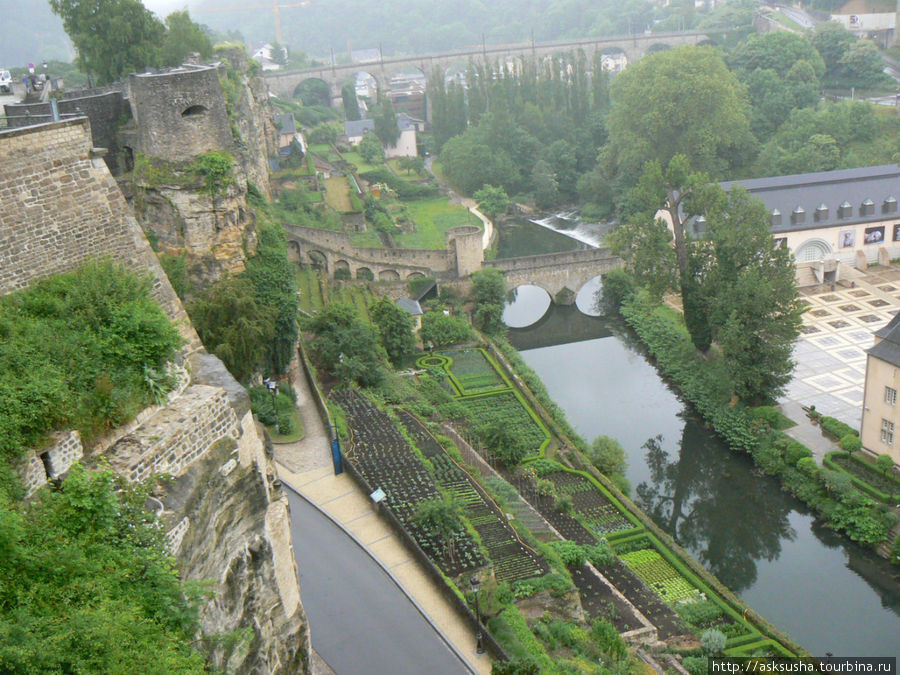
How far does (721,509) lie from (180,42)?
26.2 metres

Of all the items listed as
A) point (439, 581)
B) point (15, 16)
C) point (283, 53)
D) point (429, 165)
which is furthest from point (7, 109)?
point (15, 16)

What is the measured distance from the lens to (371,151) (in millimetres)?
68375

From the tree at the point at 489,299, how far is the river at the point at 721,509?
171cm

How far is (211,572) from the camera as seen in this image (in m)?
8.74

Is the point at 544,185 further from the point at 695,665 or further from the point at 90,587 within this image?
the point at 90,587

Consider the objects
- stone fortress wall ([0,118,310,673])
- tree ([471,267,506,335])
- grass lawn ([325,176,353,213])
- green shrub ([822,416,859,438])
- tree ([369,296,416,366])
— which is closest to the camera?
stone fortress wall ([0,118,310,673])

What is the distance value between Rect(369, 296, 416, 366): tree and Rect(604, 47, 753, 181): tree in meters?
22.6

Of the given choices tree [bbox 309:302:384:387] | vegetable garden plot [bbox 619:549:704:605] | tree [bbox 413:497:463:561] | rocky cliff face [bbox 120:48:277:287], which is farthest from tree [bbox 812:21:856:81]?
tree [bbox 413:497:463:561]

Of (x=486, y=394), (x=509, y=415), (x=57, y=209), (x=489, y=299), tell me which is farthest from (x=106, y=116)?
(x=489, y=299)

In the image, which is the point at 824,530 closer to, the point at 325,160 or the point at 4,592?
the point at 4,592

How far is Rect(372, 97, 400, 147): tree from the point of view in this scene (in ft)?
239

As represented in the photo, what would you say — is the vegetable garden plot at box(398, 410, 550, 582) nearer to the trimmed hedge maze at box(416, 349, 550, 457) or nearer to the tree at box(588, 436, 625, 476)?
the trimmed hedge maze at box(416, 349, 550, 457)

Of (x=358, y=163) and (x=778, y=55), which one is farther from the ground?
(x=778, y=55)

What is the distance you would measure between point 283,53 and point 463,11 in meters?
60.5
